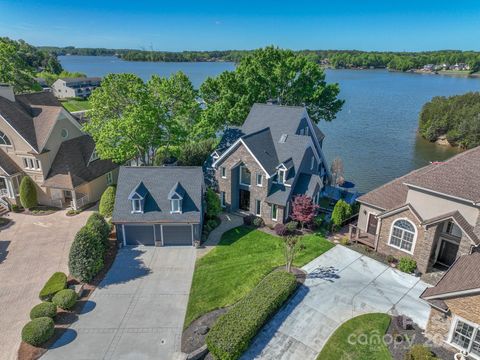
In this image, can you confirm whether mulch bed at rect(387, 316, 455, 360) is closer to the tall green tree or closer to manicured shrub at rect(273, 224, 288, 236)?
manicured shrub at rect(273, 224, 288, 236)

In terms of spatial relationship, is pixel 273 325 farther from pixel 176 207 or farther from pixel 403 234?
pixel 176 207

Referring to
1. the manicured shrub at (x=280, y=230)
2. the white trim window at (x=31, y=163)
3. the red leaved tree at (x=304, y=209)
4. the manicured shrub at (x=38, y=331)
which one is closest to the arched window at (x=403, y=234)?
the red leaved tree at (x=304, y=209)

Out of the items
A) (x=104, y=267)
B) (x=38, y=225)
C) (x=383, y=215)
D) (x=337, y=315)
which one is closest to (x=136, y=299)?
(x=104, y=267)

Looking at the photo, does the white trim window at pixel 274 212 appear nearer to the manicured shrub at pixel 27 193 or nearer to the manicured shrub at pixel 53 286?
the manicured shrub at pixel 53 286

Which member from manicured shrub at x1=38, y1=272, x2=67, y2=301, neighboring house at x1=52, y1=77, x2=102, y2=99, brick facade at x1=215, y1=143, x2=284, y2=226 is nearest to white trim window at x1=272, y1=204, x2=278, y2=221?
brick facade at x1=215, y1=143, x2=284, y2=226

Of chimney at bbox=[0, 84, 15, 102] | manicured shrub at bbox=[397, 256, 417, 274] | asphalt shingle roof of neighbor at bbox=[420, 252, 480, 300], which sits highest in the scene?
chimney at bbox=[0, 84, 15, 102]
